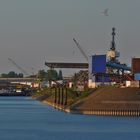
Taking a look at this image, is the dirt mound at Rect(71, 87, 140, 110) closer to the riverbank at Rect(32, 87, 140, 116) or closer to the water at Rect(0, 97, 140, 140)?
the riverbank at Rect(32, 87, 140, 116)

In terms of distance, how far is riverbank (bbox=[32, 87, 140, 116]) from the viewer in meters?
167

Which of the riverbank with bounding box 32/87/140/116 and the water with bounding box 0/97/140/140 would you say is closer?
the water with bounding box 0/97/140/140

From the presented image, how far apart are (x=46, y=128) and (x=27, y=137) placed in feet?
65.7

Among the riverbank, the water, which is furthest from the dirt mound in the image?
the water

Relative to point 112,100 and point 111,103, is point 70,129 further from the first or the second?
point 112,100

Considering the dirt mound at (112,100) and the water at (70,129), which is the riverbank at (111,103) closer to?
the dirt mound at (112,100)

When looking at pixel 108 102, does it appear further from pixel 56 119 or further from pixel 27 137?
pixel 27 137

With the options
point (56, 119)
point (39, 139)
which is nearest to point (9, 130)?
point (39, 139)

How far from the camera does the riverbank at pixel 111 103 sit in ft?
548

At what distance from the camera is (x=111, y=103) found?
6713 inches

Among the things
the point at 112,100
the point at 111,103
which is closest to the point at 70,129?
the point at 111,103

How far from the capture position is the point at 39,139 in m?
108

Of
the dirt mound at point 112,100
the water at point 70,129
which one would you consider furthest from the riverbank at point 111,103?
the water at point 70,129

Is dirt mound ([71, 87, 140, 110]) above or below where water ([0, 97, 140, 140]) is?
above
